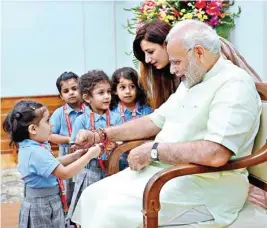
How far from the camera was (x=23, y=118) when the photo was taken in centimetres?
237

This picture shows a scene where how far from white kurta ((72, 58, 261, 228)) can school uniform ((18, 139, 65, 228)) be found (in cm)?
52

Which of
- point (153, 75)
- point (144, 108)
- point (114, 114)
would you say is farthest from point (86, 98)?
point (153, 75)

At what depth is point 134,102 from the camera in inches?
116

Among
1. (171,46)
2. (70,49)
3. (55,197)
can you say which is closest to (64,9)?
(70,49)

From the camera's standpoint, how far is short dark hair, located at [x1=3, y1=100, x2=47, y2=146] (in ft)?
7.79

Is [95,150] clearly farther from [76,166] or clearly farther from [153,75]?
[153,75]

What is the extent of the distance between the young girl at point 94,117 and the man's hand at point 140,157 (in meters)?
0.66

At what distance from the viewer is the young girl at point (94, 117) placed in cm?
272

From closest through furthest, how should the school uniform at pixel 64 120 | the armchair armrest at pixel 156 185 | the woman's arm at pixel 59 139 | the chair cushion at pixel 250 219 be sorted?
the armchair armrest at pixel 156 185, the chair cushion at pixel 250 219, the woman's arm at pixel 59 139, the school uniform at pixel 64 120

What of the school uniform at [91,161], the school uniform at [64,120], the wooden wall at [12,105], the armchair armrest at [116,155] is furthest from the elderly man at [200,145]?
the wooden wall at [12,105]

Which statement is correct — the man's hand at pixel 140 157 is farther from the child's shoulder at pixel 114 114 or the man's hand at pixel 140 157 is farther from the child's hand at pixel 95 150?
the child's shoulder at pixel 114 114

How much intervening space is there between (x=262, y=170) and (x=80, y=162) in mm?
895

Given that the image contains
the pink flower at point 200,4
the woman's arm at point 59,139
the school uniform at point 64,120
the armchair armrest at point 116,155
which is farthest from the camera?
the pink flower at point 200,4

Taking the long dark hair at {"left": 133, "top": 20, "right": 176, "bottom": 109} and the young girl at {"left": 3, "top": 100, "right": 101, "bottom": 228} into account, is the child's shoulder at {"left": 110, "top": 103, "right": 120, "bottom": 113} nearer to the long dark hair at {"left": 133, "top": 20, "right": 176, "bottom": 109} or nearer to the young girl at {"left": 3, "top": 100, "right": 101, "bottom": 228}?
the long dark hair at {"left": 133, "top": 20, "right": 176, "bottom": 109}
